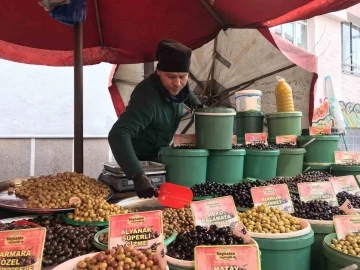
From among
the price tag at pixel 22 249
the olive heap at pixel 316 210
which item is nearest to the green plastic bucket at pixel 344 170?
the olive heap at pixel 316 210

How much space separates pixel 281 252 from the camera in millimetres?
1526

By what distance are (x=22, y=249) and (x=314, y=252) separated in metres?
1.53

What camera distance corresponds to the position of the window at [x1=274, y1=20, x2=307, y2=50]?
8.32 meters

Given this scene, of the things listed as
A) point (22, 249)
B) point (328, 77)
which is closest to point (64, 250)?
point (22, 249)

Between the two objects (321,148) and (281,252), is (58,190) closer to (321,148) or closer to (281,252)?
(281,252)

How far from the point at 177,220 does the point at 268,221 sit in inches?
19.2

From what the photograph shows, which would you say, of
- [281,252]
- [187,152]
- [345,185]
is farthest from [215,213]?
[345,185]

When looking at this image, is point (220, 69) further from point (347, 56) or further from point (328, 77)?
point (347, 56)

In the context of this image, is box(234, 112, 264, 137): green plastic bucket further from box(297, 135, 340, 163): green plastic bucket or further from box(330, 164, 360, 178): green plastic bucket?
box(330, 164, 360, 178): green plastic bucket

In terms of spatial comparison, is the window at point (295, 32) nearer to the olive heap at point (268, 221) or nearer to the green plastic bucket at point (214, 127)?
the green plastic bucket at point (214, 127)

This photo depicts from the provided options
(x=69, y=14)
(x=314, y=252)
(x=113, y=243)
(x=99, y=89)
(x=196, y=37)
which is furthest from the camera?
(x=99, y=89)

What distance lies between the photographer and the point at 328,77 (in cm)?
827

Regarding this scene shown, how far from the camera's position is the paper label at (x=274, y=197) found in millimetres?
1908

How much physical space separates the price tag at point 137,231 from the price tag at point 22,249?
274 mm
